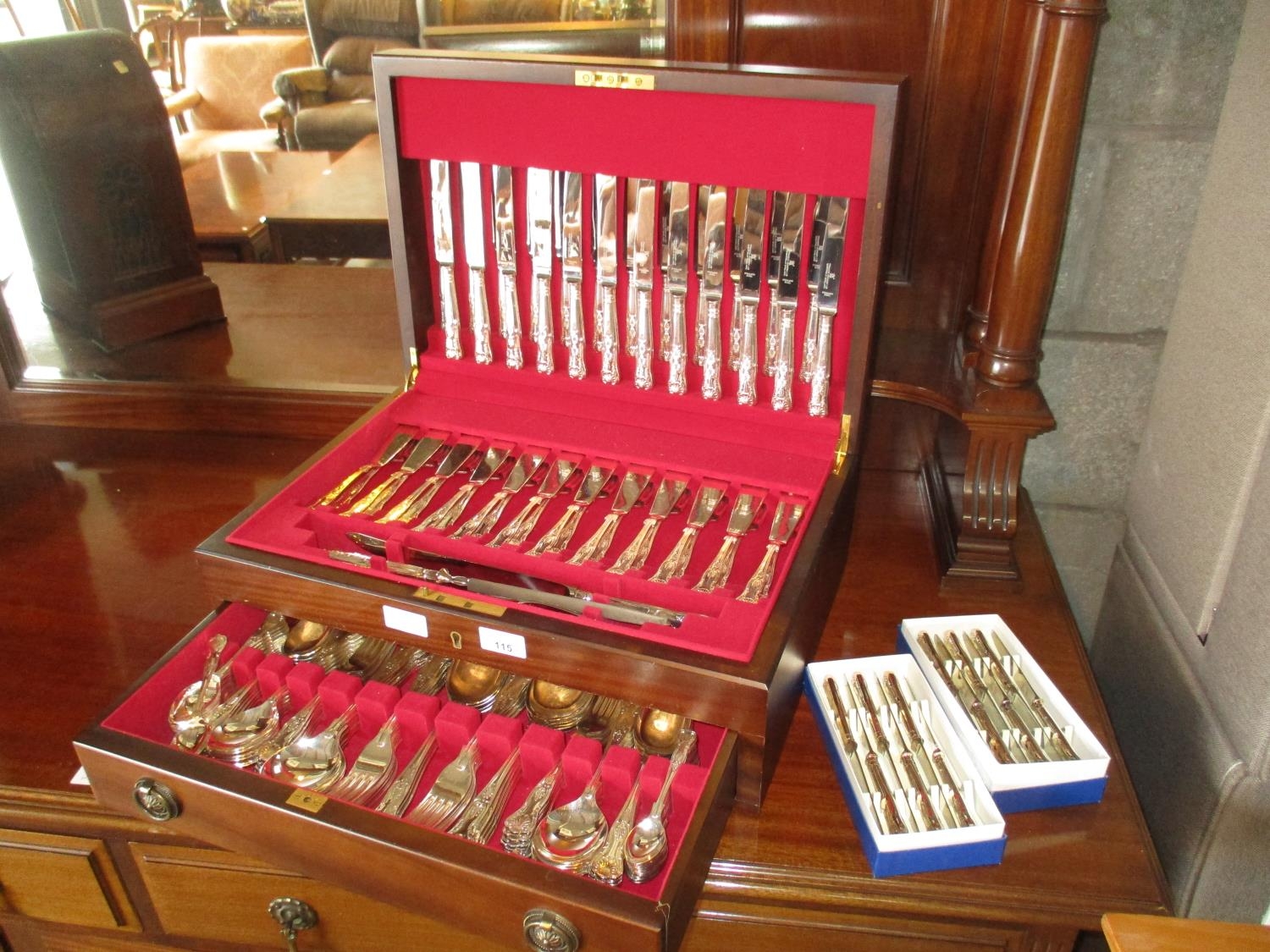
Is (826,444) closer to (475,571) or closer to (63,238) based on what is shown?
(475,571)

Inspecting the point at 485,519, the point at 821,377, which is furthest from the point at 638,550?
the point at 821,377

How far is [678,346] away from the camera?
3.38 ft

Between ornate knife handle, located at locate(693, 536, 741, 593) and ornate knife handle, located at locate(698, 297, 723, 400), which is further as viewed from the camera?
ornate knife handle, located at locate(698, 297, 723, 400)

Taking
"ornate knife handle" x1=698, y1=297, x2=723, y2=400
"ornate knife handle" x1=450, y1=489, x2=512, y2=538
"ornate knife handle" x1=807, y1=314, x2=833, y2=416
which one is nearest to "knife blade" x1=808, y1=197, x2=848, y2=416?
"ornate knife handle" x1=807, y1=314, x2=833, y2=416

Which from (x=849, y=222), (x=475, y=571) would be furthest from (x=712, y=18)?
(x=475, y=571)

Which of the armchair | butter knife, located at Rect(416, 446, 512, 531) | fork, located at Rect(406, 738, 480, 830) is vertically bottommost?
fork, located at Rect(406, 738, 480, 830)

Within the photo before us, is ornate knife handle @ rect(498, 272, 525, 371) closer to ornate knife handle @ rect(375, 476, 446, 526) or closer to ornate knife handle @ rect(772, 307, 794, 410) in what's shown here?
ornate knife handle @ rect(375, 476, 446, 526)

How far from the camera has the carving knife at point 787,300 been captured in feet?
3.06

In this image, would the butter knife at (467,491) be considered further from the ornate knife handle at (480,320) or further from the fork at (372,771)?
the fork at (372,771)

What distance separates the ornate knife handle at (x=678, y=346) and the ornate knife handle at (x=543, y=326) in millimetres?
140

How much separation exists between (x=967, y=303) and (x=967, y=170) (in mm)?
149

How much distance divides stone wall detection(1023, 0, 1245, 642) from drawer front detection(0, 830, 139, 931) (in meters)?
1.13

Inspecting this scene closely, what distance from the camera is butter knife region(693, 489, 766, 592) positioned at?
2.82 ft

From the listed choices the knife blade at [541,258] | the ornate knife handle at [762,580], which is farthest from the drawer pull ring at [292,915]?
the knife blade at [541,258]
